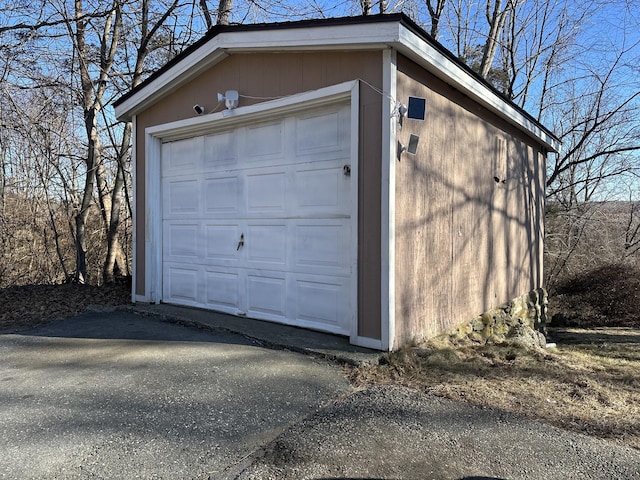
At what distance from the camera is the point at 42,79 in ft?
28.4

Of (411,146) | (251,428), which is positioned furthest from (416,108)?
(251,428)

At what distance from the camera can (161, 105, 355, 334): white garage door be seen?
4.62 metres

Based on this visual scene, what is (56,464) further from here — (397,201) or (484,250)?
(484,250)

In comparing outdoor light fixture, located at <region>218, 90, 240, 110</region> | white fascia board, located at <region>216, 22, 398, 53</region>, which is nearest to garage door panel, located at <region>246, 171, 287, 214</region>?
outdoor light fixture, located at <region>218, 90, 240, 110</region>

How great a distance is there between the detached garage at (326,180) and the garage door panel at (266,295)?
0.06 feet

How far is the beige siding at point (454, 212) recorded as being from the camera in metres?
4.41

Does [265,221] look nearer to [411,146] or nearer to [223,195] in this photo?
[223,195]

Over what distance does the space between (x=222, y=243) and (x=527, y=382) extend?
12.3ft

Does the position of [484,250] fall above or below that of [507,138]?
below

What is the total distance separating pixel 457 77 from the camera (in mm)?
5000

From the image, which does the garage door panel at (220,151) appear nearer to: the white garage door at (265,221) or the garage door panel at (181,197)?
the white garage door at (265,221)

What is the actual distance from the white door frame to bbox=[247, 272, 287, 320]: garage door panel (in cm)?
99

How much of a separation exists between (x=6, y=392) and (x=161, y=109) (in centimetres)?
416

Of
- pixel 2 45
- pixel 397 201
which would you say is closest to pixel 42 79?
pixel 2 45
